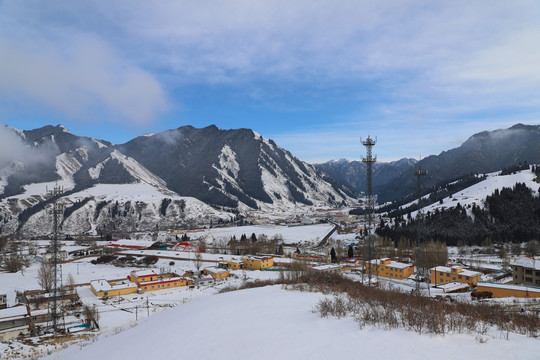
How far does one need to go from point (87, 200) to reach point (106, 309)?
16849cm

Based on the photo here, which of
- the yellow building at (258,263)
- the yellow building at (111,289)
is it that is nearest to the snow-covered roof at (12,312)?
the yellow building at (111,289)

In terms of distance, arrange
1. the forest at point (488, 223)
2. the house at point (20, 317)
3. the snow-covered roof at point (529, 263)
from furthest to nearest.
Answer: the forest at point (488, 223)
the snow-covered roof at point (529, 263)
the house at point (20, 317)

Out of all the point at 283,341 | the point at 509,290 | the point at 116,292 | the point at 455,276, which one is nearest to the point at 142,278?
the point at 116,292

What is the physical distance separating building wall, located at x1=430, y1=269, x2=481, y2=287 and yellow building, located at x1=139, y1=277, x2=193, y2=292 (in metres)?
39.7

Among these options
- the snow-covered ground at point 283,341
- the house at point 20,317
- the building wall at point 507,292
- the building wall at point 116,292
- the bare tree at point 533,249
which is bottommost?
the bare tree at point 533,249

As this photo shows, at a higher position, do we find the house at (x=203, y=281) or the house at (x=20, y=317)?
the house at (x=20, y=317)

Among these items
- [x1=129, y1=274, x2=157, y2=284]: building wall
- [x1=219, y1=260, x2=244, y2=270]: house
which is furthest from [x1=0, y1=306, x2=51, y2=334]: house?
[x1=219, y1=260, x2=244, y2=270]: house

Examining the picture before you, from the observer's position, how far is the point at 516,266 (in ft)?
132

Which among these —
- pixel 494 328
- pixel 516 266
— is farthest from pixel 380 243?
pixel 494 328

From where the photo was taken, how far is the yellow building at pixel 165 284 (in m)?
45.5

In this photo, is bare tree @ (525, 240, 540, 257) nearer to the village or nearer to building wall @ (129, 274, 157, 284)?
the village

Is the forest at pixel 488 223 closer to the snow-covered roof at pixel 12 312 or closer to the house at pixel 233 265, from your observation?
the house at pixel 233 265

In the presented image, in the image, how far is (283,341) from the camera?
316 inches

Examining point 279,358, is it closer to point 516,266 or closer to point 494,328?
point 494,328
